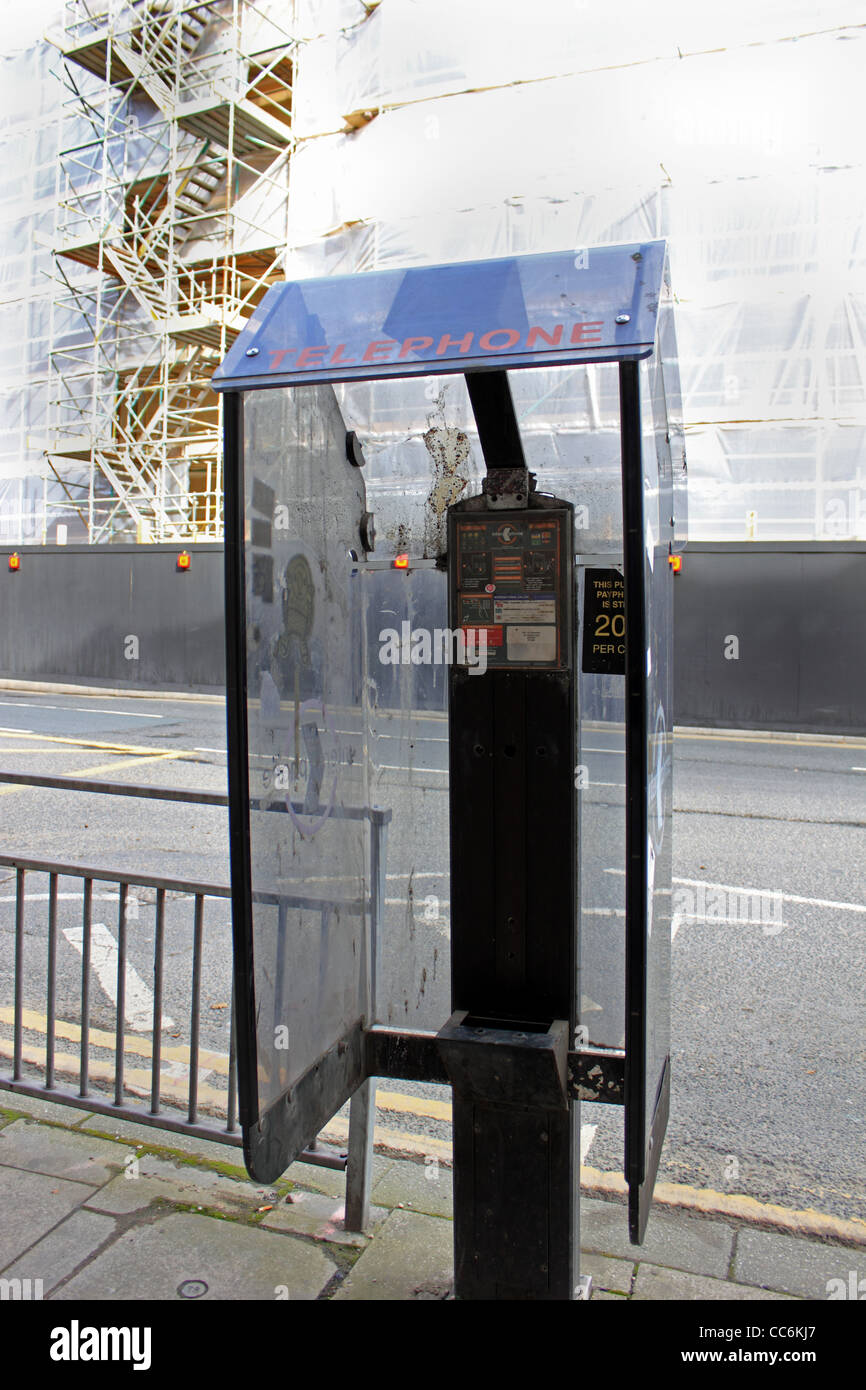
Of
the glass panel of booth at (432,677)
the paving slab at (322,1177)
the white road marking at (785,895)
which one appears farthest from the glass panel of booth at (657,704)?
the white road marking at (785,895)

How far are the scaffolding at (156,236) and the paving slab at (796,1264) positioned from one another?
60.5ft

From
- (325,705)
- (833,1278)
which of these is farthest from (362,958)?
(833,1278)

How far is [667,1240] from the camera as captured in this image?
2852 millimetres

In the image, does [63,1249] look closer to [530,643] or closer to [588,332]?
[530,643]

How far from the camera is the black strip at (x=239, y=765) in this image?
2.26 meters

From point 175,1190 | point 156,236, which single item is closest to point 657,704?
point 175,1190

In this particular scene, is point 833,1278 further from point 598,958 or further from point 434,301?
point 434,301

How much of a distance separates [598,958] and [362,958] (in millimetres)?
668

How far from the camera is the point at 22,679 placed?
19.7 metres

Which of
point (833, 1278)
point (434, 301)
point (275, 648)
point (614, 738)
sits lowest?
point (833, 1278)

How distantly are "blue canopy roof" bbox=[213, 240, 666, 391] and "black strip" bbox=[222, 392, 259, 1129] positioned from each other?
0.53ft

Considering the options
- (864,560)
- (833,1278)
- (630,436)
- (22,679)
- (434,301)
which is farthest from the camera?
(22,679)

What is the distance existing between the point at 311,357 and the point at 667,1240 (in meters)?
2.50

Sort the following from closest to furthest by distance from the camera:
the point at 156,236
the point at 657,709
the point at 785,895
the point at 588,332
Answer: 1. the point at 588,332
2. the point at 657,709
3. the point at 785,895
4. the point at 156,236
